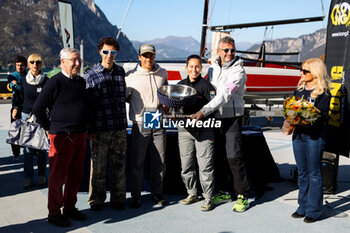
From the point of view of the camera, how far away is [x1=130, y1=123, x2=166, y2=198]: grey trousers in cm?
447

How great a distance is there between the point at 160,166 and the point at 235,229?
131cm

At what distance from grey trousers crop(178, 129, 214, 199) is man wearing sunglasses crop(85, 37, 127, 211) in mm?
789

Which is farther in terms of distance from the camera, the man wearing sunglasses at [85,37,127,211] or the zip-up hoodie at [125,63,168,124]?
the zip-up hoodie at [125,63,168,124]

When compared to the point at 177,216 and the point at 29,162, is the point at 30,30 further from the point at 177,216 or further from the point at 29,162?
the point at 177,216

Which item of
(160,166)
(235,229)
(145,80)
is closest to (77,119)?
(145,80)

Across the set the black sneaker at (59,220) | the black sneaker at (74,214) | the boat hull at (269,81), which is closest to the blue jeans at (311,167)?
the black sneaker at (74,214)

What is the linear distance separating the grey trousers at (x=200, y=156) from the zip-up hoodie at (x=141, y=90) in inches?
21.3

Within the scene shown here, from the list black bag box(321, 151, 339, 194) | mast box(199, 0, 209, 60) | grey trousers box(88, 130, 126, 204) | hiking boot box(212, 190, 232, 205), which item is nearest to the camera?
grey trousers box(88, 130, 126, 204)

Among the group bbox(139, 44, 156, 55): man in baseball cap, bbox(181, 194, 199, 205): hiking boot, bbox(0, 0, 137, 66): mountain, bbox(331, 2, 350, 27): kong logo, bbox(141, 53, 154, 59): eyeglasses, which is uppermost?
bbox(0, 0, 137, 66): mountain

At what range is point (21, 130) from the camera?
189 inches

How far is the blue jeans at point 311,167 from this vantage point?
3932 millimetres

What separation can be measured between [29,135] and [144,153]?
164cm

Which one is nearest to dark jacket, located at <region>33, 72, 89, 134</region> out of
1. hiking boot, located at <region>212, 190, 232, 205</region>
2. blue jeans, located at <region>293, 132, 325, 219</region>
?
hiking boot, located at <region>212, 190, 232, 205</region>

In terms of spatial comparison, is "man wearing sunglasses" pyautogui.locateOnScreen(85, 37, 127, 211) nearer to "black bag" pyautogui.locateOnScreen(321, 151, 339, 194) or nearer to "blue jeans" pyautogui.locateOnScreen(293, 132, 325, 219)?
"blue jeans" pyautogui.locateOnScreen(293, 132, 325, 219)
